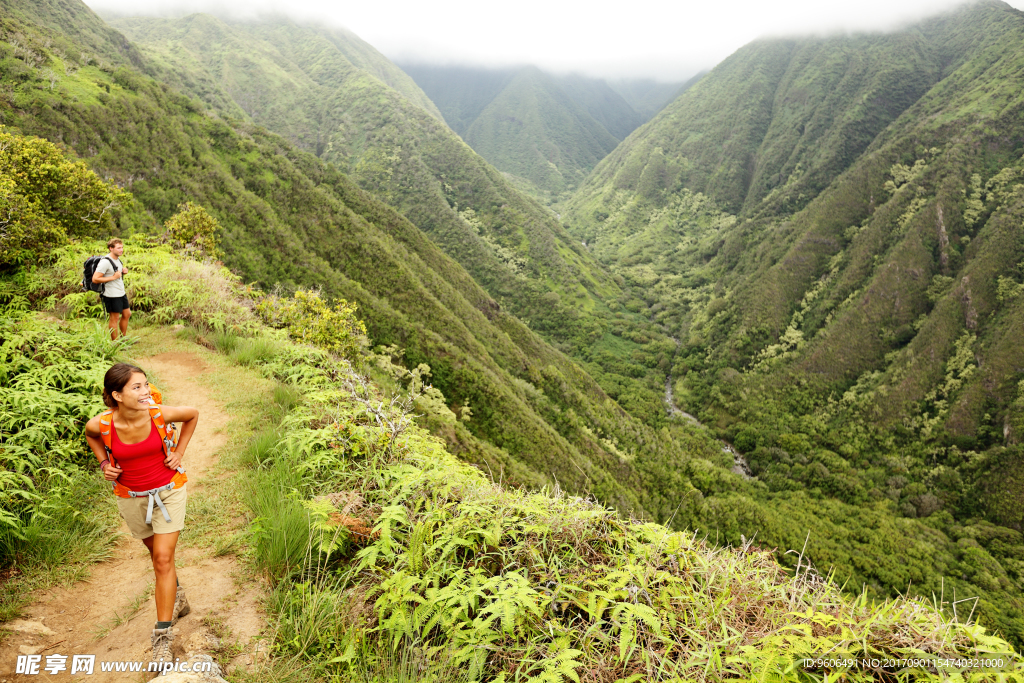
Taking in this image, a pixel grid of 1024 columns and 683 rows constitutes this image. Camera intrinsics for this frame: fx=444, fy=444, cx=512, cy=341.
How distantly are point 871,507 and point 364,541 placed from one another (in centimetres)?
8584

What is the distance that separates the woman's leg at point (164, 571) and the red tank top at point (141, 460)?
0.47 m

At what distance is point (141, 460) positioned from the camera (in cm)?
386

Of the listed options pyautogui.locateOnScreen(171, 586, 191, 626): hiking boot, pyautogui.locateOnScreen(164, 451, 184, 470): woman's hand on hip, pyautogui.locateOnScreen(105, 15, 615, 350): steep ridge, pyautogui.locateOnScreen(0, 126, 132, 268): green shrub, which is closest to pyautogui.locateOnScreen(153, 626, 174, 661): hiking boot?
pyautogui.locateOnScreen(171, 586, 191, 626): hiking boot

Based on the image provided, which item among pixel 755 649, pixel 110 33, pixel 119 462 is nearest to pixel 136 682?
pixel 119 462

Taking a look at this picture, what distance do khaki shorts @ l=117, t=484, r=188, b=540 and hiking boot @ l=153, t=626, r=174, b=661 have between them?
817mm

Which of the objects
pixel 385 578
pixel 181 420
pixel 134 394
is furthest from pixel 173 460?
pixel 385 578

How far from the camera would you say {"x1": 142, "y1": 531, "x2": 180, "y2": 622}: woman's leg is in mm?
3582

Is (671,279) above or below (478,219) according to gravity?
below

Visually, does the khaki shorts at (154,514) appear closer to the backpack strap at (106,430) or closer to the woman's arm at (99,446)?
the woman's arm at (99,446)

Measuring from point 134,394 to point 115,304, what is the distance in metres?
7.03

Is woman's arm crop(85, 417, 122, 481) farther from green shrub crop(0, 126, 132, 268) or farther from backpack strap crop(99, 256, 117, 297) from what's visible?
green shrub crop(0, 126, 132, 268)

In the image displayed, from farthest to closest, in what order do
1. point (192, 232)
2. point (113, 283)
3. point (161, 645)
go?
point (192, 232) → point (113, 283) → point (161, 645)

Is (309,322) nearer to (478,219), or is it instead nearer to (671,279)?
(478,219)

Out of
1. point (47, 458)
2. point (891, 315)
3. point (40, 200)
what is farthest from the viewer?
point (891, 315)
